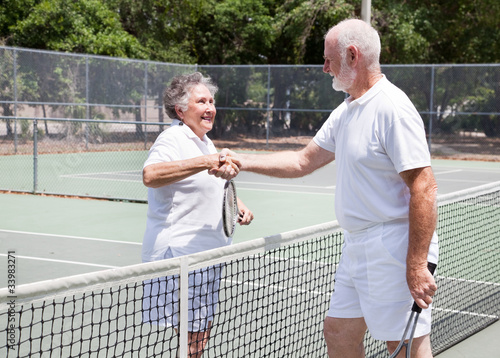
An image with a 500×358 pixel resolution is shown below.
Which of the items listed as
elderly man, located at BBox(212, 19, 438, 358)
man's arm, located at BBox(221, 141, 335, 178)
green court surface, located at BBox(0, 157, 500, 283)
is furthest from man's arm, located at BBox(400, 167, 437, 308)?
green court surface, located at BBox(0, 157, 500, 283)

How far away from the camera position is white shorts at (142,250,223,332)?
3.44m

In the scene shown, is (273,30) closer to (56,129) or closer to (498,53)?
(498,53)

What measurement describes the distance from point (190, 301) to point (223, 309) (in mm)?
2334

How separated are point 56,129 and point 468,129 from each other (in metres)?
13.0

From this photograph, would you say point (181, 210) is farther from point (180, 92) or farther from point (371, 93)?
point (371, 93)

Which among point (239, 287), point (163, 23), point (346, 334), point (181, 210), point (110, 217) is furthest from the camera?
point (163, 23)

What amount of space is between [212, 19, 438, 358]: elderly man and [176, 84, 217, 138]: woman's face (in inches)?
33.3

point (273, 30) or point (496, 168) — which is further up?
point (273, 30)

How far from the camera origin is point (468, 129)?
23.1 meters

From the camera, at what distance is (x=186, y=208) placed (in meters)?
3.54

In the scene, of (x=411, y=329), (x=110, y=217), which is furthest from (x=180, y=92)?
(x=110, y=217)

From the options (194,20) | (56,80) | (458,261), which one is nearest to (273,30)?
(194,20)

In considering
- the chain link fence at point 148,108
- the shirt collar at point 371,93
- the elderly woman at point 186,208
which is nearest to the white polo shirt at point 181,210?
the elderly woman at point 186,208

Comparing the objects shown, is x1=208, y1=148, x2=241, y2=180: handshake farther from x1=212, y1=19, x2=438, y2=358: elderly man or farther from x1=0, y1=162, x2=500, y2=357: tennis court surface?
x1=212, y1=19, x2=438, y2=358: elderly man
